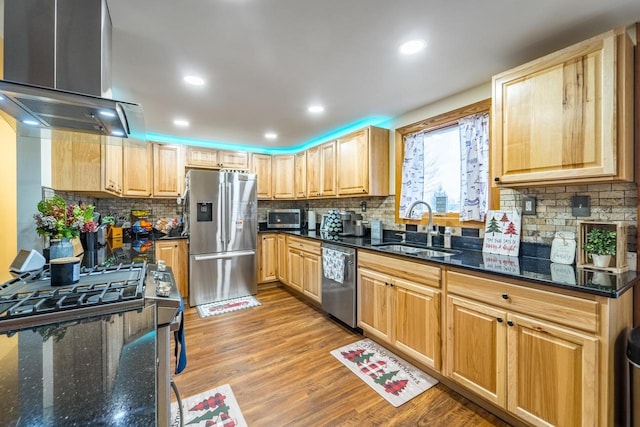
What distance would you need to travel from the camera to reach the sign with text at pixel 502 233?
2023 millimetres

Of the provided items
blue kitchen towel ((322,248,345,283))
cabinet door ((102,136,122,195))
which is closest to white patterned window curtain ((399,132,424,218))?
blue kitchen towel ((322,248,345,283))

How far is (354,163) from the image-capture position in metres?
3.18

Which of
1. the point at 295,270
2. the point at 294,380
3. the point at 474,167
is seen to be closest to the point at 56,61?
the point at 294,380

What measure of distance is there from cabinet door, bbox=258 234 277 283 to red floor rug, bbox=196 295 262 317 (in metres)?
0.42

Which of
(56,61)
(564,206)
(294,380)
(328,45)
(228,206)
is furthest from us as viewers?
(228,206)

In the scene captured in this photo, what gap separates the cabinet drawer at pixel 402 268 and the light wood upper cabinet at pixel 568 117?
2.57ft

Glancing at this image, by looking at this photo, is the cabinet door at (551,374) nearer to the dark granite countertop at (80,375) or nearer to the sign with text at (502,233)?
the sign with text at (502,233)

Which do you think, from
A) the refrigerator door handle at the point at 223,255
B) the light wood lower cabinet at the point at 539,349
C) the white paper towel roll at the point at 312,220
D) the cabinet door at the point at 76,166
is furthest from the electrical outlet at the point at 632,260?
the refrigerator door handle at the point at 223,255

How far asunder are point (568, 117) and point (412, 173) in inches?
55.8

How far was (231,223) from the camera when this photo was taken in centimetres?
370

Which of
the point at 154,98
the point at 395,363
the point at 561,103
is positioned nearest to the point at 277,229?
the point at 154,98

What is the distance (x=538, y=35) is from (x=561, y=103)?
435 millimetres

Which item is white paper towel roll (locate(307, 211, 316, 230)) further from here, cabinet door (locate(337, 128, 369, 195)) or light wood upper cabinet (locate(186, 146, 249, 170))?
light wood upper cabinet (locate(186, 146, 249, 170))

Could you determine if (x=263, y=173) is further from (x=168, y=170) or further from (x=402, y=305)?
(x=402, y=305)
